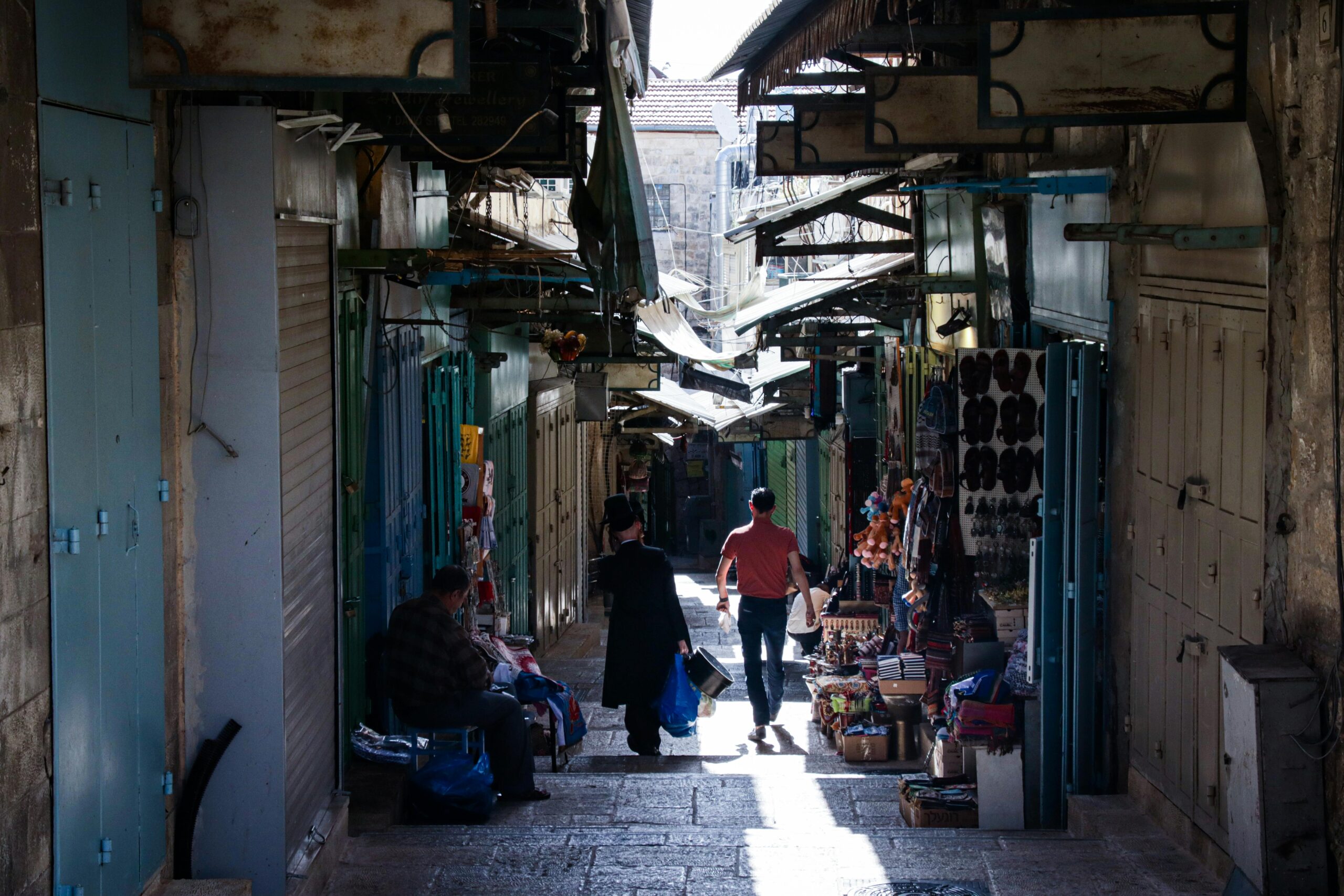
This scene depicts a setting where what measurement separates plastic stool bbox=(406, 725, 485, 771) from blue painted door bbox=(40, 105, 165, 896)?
8.84 ft

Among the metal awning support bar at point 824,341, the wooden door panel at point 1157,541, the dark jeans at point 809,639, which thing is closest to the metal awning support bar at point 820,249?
the metal awning support bar at point 824,341

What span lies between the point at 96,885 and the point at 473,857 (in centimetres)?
221

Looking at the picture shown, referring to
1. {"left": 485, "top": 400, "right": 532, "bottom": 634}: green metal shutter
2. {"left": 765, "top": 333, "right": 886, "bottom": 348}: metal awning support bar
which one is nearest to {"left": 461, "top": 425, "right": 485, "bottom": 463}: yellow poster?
{"left": 485, "top": 400, "right": 532, "bottom": 634}: green metal shutter

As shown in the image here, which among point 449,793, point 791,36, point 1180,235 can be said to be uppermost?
point 791,36

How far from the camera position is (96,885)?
4.20 meters

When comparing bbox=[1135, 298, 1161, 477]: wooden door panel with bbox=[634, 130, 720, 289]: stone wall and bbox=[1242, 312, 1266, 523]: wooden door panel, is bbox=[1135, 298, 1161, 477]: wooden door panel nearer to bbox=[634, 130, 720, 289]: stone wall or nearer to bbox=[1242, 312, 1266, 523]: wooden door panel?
bbox=[1242, 312, 1266, 523]: wooden door panel

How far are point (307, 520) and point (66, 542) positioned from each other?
5.96 feet

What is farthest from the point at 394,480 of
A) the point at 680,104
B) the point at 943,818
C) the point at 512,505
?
the point at 680,104

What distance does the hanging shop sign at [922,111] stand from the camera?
22.9 feet

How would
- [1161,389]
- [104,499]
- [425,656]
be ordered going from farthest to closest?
[425,656] < [1161,389] < [104,499]

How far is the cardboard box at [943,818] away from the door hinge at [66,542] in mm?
4983

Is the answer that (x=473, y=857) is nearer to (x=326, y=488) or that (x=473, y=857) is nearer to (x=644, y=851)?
(x=644, y=851)

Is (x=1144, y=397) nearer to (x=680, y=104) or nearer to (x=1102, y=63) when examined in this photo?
(x=1102, y=63)

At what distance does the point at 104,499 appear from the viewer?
425cm
